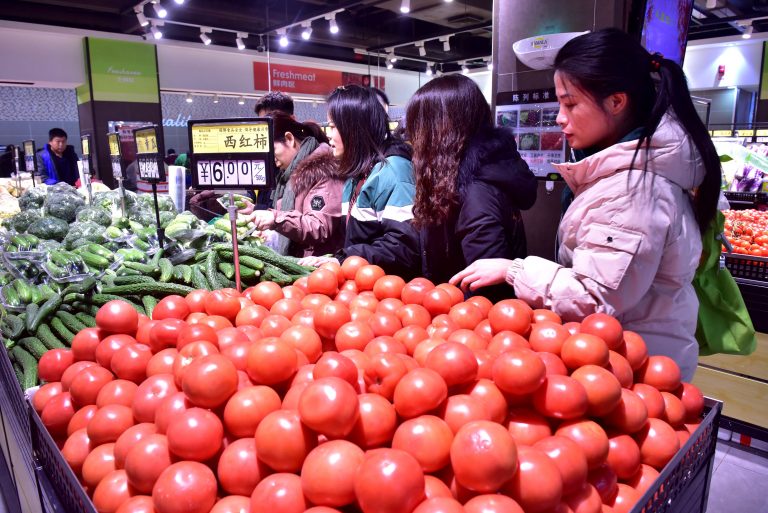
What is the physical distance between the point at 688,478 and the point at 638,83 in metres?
1.07

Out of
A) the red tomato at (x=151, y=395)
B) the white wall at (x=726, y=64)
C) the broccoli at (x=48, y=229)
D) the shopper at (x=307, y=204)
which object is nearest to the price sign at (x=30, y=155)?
the broccoli at (x=48, y=229)

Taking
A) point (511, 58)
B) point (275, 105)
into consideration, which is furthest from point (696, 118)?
point (275, 105)

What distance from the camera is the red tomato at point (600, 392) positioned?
101 cm

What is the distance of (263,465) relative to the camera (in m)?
0.92

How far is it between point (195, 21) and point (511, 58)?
10786mm

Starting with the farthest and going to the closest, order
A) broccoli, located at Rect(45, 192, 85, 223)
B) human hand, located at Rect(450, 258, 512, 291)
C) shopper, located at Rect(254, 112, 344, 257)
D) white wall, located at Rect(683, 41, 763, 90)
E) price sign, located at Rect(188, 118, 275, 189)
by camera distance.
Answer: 1. white wall, located at Rect(683, 41, 763, 90)
2. broccoli, located at Rect(45, 192, 85, 223)
3. shopper, located at Rect(254, 112, 344, 257)
4. price sign, located at Rect(188, 118, 275, 189)
5. human hand, located at Rect(450, 258, 512, 291)

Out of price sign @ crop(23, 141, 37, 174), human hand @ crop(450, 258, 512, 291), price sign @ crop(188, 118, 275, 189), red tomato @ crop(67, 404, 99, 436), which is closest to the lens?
red tomato @ crop(67, 404, 99, 436)

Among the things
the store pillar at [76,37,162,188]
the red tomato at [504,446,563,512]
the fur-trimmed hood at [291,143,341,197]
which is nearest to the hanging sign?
the fur-trimmed hood at [291,143,341,197]

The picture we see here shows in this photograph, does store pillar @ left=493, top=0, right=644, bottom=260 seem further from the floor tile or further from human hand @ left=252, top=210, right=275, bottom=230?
human hand @ left=252, top=210, right=275, bottom=230

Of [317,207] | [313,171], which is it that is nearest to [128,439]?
[317,207]

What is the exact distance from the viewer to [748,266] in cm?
344

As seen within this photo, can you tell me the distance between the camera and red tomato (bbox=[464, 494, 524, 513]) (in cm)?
78

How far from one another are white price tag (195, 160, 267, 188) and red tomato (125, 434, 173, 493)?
1204mm

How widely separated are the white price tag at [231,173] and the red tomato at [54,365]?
0.82 metres
